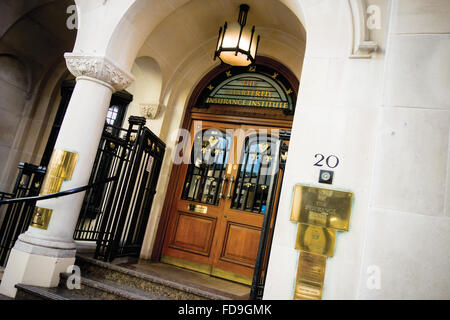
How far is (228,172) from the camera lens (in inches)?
176

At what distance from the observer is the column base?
9.62 feet

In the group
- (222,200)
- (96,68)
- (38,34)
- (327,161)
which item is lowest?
(222,200)

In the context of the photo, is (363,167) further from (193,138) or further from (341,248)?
(193,138)

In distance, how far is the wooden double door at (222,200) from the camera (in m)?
4.18

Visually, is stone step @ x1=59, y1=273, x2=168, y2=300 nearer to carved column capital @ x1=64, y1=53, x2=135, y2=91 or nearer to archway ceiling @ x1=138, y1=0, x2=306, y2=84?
carved column capital @ x1=64, y1=53, x2=135, y2=91

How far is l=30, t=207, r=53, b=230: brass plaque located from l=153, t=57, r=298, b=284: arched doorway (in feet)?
5.56

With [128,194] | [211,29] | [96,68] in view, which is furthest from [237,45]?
[128,194]

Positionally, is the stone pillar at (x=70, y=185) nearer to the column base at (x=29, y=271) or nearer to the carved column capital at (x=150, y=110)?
the column base at (x=29, y=271)

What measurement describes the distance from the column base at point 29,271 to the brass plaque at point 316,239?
7.78ft

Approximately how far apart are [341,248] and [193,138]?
3.14 m

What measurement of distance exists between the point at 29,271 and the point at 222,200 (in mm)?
2400

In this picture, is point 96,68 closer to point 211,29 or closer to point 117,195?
point 117,195

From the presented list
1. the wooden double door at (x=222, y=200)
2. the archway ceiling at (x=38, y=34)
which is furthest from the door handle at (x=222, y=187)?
the archway ceiling at (x=38, y=34)

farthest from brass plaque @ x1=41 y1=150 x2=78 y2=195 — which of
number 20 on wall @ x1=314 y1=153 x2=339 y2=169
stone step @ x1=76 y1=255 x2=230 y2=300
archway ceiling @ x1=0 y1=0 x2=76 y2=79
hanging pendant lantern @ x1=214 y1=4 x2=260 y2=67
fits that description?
archway ceiling @ x1=0 y1=0 x2=76 y2=79
